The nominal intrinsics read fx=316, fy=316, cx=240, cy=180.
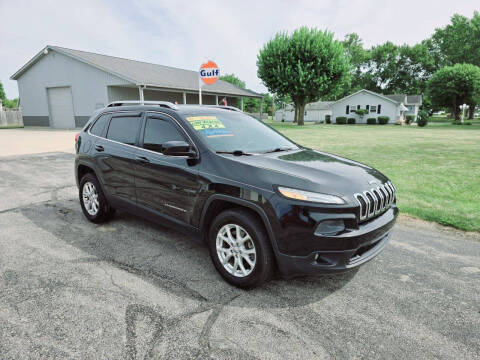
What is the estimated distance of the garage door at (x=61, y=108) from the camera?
25.8 meters

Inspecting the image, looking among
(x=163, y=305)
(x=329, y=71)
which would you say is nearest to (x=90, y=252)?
(x=163, y=305)

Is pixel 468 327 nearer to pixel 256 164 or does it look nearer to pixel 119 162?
pixel 256 164

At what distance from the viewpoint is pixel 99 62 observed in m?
24.2

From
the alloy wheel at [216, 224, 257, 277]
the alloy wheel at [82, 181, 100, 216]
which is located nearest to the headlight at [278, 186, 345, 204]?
the alloy wheel at [216, 224, 257, 277]

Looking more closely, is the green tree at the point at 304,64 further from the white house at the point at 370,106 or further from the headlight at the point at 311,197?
the headlight at the point at 311,197

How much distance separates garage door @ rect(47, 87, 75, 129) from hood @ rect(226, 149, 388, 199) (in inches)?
1052

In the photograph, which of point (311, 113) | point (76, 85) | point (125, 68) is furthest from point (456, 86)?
point (76, 85)

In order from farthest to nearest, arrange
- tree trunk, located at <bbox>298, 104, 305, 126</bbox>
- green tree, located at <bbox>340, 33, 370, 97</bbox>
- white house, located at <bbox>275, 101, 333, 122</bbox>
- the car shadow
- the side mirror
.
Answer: green tree, located at <bbox>340, 33, 370, 97</bbox> → white house, located at <bbox>275, 101, 333, 122</bbox> → tree trunk, located at <bbox>298, 104, 305, 126</bbox> → the side mirror → the car shadow

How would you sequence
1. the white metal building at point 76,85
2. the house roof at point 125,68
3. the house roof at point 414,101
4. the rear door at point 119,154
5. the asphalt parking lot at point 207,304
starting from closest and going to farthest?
the asphalt parking lot at point 207,304
the rear door at point 119,154
the house roof at point 125,68
the white metal building at point 76,85
the house roof at point 414,101

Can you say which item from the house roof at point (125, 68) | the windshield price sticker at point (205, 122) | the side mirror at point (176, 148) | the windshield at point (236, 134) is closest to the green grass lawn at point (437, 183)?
the windshield at point (236, 134)

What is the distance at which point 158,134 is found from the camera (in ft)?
12.4

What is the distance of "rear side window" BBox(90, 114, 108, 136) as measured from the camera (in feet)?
15.3

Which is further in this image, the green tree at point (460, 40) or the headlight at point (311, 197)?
the green tree at point (460, 40)

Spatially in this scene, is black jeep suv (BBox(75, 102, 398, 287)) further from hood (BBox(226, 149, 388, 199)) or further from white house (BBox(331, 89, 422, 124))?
white house (BBox(331, 89, 422, 124))
